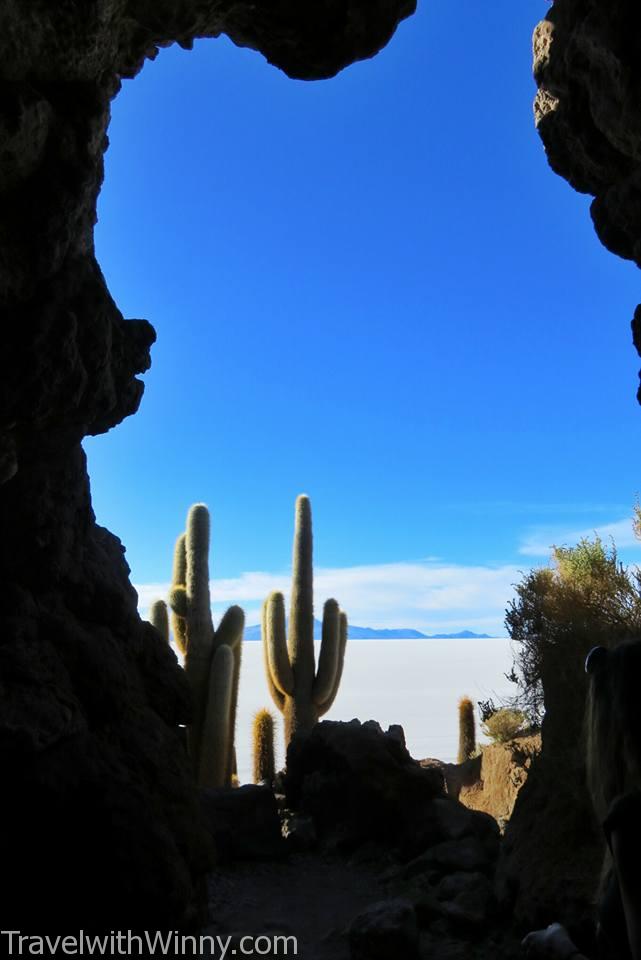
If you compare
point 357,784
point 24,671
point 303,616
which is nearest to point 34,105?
point 24,671

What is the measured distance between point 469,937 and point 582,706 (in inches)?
90.6

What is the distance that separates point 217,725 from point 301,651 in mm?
2565

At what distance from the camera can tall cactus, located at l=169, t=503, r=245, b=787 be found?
11234mm

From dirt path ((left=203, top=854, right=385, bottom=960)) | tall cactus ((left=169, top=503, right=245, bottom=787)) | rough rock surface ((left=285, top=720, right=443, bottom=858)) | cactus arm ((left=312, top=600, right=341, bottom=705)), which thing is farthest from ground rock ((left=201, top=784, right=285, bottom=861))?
cactus arm ((left=312, top=600, right=341, bottom=705))

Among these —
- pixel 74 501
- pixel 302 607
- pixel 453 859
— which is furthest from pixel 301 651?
pixel 74 501

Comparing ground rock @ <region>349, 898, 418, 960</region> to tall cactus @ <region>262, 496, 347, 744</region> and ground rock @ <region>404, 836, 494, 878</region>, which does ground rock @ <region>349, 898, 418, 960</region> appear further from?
tall cactus @ <region>262, 496, 347, 744</region>

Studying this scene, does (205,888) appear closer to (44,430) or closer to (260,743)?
(44,430)

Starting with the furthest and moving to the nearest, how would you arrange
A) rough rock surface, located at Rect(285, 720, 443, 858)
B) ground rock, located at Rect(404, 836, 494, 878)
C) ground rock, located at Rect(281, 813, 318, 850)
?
ground rock, located at Rect(281, 813, 318, 850) → rough rock surface, located at Rect(285, 720, 443, 858) → ground rock, located at Rect(404, 836, 494, 878)

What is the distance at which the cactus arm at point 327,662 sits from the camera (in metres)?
13.4

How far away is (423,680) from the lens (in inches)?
3105

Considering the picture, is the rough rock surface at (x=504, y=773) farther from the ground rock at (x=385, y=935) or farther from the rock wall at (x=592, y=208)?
the ground rock at (x=385, y=935)

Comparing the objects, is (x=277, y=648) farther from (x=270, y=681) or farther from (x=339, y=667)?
(x=339, y=667)

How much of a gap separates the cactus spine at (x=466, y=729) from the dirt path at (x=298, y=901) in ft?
21.7

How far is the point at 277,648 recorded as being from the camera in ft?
43.1
